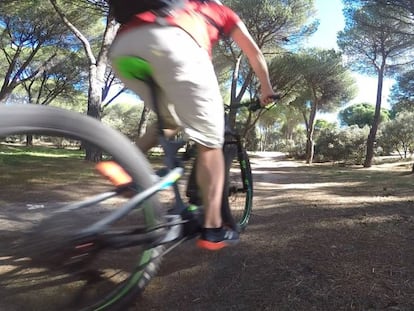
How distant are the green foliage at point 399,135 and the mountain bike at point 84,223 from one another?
2640 centimetres

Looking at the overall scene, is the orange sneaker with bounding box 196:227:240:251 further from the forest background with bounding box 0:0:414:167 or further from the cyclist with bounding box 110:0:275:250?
the forest background with bounding box 0:0:414:167

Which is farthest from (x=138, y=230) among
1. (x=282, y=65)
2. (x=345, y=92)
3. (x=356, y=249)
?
(x=345, y=92)

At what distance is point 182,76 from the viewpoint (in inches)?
67.8

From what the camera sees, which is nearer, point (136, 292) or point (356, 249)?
point (136, 292)

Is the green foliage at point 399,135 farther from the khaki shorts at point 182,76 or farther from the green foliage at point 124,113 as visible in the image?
the khaki shorts at point 182,76

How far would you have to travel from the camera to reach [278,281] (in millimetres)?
2262

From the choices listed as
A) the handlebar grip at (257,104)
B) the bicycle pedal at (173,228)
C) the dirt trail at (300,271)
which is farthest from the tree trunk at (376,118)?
the bicycle pedal at (173,228)

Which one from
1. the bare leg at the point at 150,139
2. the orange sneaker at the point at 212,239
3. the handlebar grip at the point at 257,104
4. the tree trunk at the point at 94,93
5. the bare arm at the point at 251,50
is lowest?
the orange sneaker at the point at 212,239

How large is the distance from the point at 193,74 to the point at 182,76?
1.9 inches

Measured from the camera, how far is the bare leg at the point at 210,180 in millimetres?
1892

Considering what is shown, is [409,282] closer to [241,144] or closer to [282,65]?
[241,144]

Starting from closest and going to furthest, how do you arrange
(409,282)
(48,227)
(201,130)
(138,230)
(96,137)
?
(48,227)
(96,137)
(138,230)
(201,130)
(409,282)

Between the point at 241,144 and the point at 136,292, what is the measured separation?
1415 mm

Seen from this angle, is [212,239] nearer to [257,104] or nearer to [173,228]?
[173,228]
